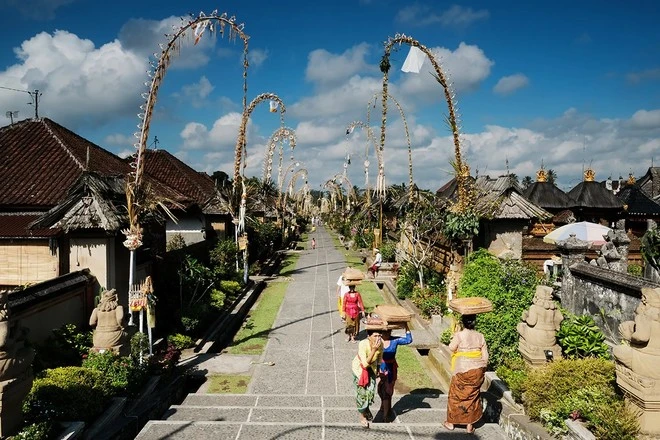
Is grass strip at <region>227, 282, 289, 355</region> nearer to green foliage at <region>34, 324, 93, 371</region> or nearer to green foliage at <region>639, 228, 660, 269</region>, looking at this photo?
green foliage at <region>34, 324, 93, 371</region>

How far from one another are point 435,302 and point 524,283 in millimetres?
3735

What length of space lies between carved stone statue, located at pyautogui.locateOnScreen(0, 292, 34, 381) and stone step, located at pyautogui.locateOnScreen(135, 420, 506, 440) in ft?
5.44

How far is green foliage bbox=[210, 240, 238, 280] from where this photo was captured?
59.0ft

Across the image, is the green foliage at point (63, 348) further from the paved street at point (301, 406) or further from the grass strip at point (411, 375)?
the grass strip at point (411, 375)

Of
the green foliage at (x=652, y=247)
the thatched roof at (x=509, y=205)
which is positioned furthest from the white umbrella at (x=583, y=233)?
the green foliage at (x=652, y=247)

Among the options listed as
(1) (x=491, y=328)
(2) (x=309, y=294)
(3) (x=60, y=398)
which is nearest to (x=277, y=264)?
(2) (x=309, y=294)

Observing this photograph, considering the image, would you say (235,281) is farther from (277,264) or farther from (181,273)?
(277,264)

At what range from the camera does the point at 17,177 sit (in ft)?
41.6

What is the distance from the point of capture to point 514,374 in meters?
A: 7.60

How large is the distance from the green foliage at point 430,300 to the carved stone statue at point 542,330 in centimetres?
553

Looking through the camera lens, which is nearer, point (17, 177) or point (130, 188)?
point (130, 188)

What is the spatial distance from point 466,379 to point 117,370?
5.17 m

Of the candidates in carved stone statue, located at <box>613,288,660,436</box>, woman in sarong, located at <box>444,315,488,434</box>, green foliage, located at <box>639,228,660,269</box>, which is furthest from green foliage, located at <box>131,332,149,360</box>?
green foliage, located at <box>639,228,660,269</box>

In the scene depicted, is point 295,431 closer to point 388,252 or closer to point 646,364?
point 646,364
